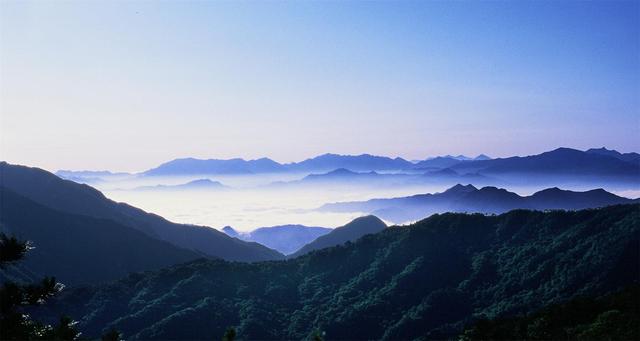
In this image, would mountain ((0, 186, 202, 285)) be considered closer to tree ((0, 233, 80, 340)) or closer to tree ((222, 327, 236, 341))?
tree ((0, 233, 80, 340))

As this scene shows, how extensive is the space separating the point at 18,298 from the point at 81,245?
178280 millimetres

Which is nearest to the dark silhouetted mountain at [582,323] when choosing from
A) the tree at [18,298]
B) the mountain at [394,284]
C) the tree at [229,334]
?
the mountain at [394,284]

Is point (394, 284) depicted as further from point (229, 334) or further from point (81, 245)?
point (229, 334)

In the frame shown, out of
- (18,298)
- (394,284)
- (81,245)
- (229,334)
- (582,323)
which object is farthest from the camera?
(81,245)

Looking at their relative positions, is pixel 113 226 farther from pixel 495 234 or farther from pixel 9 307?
pixel 9 307

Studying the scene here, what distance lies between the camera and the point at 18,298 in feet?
59.3

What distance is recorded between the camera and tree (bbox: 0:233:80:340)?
17109mm

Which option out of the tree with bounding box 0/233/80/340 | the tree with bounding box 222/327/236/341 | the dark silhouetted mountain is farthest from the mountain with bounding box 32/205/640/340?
the tree with bounding box 0/233/80/340

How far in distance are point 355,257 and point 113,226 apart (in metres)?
97.5

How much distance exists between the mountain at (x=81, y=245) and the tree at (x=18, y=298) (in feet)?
516

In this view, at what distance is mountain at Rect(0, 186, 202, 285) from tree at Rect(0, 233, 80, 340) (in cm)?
15724

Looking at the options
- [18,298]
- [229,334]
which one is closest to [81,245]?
[18,298]

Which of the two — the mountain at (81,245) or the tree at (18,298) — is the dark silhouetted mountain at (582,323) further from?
the mountain at (81,245)

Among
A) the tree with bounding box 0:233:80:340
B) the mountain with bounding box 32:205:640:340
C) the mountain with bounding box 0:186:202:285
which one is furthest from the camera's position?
the mountain with bounding box 0:186:202:285
